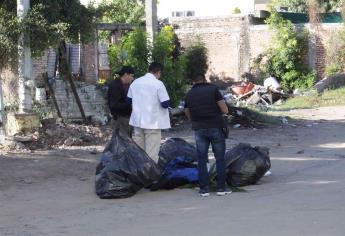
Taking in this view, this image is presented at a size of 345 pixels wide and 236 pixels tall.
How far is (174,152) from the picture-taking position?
10461 millimetres

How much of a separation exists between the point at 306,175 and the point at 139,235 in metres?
4.37

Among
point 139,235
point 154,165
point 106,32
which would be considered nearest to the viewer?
point 139,235

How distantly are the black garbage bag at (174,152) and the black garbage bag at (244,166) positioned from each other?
74cm

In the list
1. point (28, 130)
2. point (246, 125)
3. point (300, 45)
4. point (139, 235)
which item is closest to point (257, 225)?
point (139, 235)

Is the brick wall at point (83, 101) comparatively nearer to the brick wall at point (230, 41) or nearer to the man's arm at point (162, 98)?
the man's arm at point (162, 98)

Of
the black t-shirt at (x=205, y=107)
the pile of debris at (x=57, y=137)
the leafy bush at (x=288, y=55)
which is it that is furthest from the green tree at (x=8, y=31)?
the leafy bush at (x=288, y=55)

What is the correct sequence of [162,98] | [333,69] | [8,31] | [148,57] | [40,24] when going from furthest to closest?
[333,69], [148,57], [40,24], [8,31], [162,98]

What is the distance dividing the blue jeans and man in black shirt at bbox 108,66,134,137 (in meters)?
1.56

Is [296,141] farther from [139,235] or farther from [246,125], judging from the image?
[139,235]

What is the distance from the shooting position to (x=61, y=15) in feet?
46.7

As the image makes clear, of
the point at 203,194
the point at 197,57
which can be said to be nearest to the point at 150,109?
the point at 203,194

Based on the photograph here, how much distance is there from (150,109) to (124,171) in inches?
42.4

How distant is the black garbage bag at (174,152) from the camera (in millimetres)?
10305

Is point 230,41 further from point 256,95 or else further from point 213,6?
point 213,6
